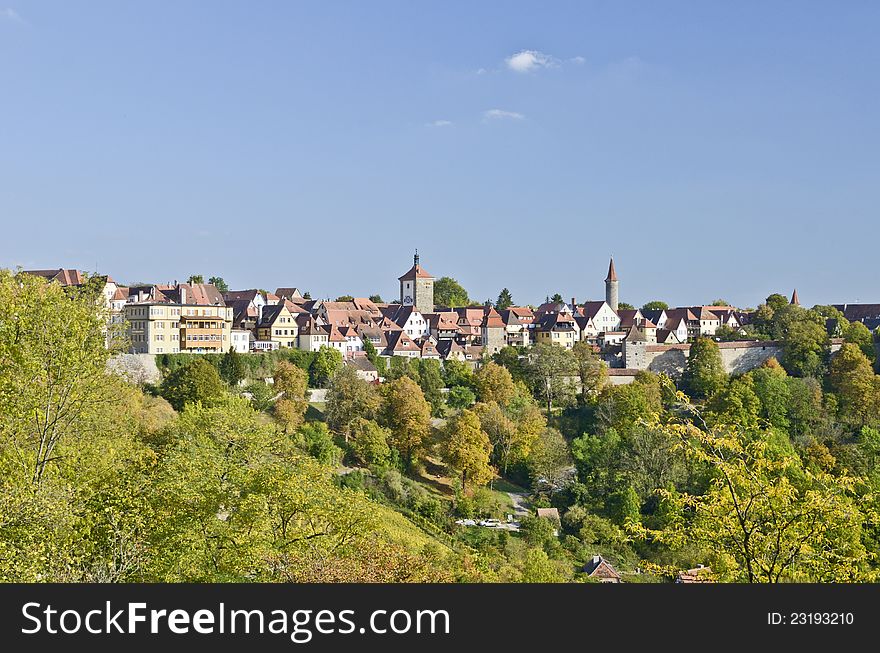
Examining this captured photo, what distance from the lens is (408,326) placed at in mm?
75562

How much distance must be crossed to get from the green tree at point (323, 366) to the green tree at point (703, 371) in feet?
74.0

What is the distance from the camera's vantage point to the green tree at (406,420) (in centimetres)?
4544

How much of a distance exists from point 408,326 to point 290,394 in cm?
2808

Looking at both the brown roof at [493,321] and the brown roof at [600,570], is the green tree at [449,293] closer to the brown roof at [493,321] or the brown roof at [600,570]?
the brown roof at [493,321]

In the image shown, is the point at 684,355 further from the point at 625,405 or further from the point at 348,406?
the point at 348,406

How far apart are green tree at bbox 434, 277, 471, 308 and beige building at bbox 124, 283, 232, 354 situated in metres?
44.1

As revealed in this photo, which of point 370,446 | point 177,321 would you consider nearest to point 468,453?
point 370,446

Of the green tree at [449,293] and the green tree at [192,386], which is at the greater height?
the green tree at [449,293]

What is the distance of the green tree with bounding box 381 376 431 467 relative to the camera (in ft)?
149

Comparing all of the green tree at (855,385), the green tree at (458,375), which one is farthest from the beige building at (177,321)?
the green tree at (855,385)

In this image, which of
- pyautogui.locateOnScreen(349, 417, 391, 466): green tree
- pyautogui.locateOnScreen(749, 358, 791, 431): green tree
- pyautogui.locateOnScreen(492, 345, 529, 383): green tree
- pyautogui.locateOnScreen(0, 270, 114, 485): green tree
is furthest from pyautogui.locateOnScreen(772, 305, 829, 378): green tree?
pyautogui.locateOnScreen(0, 270, 114, 485): green tree

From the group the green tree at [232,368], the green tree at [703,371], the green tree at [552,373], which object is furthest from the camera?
→ the green tree at [703,371]
